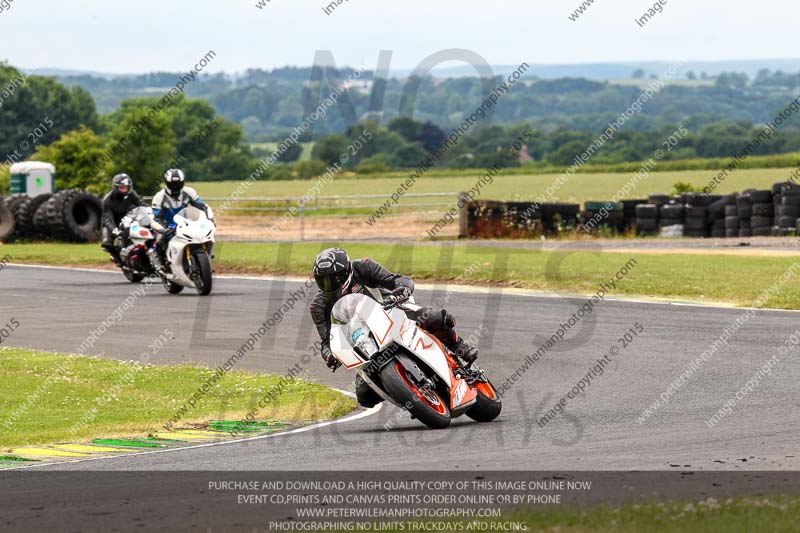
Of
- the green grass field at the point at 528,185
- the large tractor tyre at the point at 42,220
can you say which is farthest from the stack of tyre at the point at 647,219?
the green grass field at the point at 528,185

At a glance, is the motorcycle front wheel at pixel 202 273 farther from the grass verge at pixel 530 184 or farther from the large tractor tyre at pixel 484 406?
the grass verge at pixel 530 184

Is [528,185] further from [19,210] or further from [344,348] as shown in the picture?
[344,348]

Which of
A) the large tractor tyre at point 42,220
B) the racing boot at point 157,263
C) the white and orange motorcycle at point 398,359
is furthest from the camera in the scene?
the large tractor tyre at point 42,220

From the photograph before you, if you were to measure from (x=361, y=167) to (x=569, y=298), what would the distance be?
8085 centimetres

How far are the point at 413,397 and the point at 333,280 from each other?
4.10 feet

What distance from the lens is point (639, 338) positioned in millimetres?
16328

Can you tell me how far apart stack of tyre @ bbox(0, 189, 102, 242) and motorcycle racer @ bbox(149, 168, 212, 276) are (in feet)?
43.2

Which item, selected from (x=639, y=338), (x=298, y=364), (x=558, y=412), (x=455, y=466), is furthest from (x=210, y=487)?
(x=639, y=338)

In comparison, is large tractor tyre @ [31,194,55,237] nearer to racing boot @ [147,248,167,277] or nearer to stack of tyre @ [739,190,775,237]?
racing boot @ [147,248,167,277]

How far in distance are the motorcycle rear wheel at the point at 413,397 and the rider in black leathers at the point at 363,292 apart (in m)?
0.61

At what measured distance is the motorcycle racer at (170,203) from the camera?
73.7 ft

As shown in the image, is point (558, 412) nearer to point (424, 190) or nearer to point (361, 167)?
point (424, 190)

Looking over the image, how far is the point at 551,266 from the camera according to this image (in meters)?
26.4

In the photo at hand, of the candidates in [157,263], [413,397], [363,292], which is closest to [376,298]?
[363,292]
